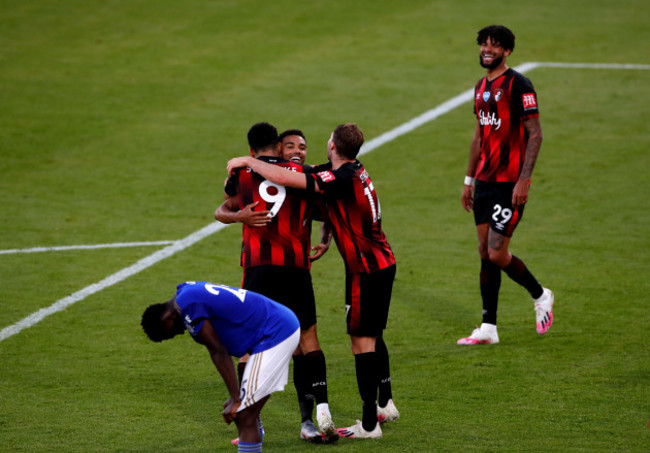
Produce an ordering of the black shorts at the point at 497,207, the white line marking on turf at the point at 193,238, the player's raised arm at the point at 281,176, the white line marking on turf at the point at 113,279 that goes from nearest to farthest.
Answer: the player's raised arm at the point at 281,176 < the black shorts at the point at 497,207 < the white line marking on turf at the point at 113,279 < the white line marking on turf at the point at 193,238

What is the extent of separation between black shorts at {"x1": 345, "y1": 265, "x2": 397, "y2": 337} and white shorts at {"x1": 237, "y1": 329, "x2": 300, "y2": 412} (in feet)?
3.05

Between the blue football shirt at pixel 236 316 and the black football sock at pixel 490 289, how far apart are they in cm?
339

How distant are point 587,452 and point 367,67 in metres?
14.6

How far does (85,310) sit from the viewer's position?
1008 cm

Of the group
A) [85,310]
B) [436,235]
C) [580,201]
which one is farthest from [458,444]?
[580,201]

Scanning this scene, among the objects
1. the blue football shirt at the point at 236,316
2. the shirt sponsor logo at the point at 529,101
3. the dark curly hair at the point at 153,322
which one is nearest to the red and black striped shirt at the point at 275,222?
the blue football shirt at the point at 236,316

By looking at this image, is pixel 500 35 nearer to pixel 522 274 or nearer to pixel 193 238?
pixel 522 274

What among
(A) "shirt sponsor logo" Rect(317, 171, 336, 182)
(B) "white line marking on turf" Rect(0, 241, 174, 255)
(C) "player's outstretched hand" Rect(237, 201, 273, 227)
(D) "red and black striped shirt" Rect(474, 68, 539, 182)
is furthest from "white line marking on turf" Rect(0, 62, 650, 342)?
(D) "red and black striped shirt" Rect(474, 68, 539, 182)

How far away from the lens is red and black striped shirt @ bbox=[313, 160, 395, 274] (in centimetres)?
687

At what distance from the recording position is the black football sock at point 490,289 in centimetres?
923

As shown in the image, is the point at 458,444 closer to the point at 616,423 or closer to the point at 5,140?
the point at 616,423

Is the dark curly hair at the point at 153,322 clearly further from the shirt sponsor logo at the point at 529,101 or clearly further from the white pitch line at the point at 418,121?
the white pitch line at the point at 418,121

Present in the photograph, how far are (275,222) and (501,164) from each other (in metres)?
2.96

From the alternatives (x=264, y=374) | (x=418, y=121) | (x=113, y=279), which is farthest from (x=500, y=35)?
(x=418, y=121)
